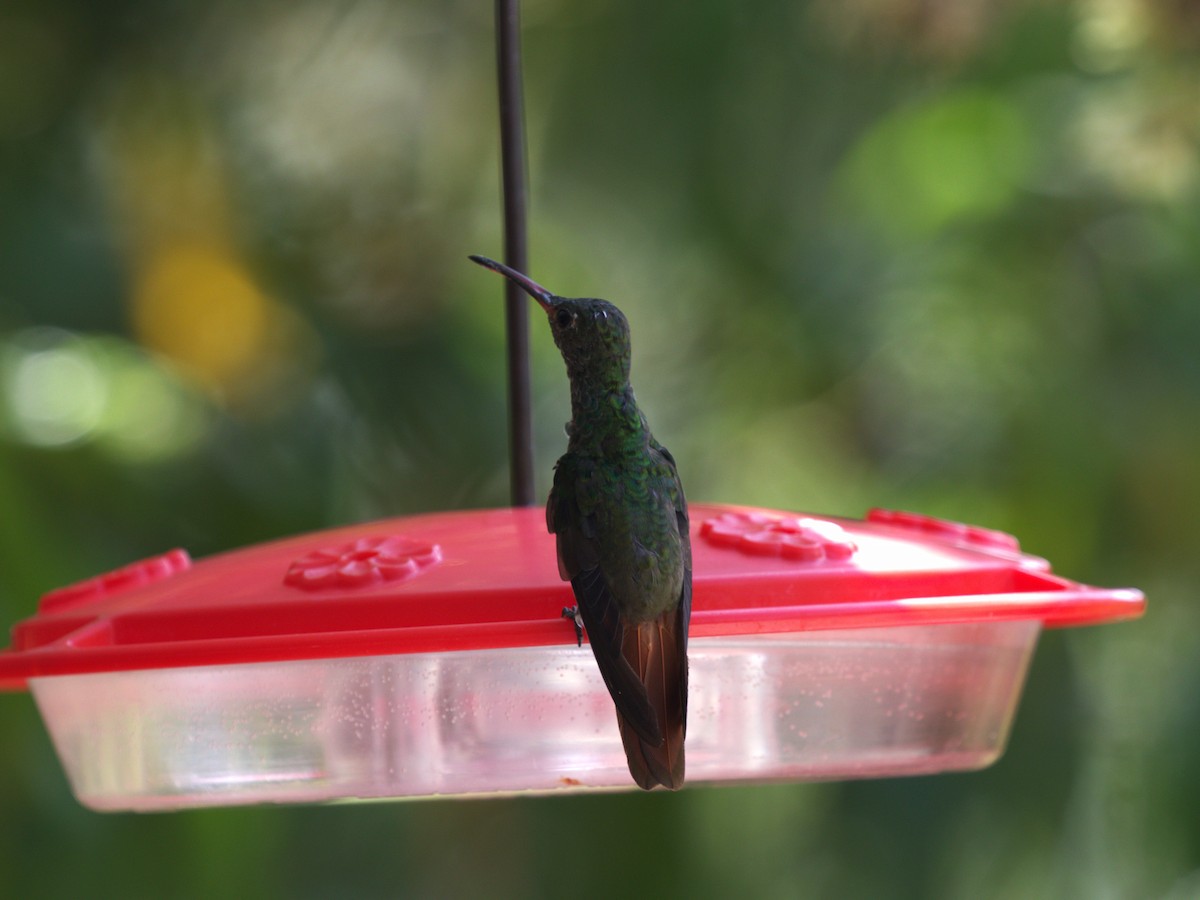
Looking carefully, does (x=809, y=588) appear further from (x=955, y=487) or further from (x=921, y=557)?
(x=955, y=487)

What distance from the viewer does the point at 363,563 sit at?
1.50m

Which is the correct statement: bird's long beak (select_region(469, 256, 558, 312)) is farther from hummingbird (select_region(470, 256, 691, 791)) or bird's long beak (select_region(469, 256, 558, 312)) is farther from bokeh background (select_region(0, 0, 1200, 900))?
bokeh background (select_region(0, 0, 1200, 900))

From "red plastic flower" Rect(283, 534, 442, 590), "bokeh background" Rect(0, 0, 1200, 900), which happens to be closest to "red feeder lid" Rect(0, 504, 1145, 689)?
"red plastic flower" Rect(283, 534, 442, 590)

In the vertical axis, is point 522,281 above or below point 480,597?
above

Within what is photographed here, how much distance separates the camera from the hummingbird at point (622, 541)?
139 centimetres

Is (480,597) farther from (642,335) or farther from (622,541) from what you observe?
(642,335)

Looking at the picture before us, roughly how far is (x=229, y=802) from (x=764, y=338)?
4.02 m

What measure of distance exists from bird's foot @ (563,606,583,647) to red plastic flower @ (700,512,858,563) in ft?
0.80

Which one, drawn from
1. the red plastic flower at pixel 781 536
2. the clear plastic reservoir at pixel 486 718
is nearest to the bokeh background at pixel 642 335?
the clear plastic reservoir at pixel 486 718

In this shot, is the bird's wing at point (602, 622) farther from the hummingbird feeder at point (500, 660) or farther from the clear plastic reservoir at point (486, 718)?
the clear plastic reservoir at point (486, 718)

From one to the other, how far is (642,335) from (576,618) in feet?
13.2

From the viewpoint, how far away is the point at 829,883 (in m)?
5.15

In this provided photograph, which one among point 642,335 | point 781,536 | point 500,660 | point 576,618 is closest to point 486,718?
point 500,660

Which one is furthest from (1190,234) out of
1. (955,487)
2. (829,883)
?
(829,883)
